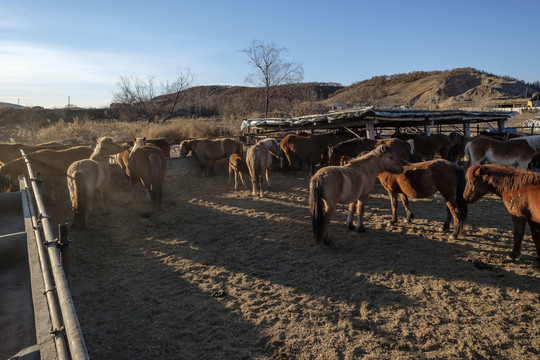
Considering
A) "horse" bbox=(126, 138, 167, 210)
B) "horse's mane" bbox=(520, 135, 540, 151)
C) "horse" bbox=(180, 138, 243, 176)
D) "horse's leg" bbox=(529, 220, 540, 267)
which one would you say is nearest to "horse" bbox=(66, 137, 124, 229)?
"horse" bbox=(126, 138, 167, 210)

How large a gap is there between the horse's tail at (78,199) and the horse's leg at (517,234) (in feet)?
26.1

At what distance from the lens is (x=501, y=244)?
5754mm

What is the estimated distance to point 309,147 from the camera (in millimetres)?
13086

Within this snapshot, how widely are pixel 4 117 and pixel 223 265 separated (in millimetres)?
37132

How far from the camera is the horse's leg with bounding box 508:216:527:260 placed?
486cm

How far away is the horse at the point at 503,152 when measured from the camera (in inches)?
439

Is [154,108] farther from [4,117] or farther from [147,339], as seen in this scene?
[147,339]

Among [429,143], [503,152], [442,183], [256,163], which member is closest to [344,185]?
[442,183]

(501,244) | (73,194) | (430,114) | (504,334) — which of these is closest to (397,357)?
(504,334)

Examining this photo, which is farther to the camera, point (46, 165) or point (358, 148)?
point (358, 148)

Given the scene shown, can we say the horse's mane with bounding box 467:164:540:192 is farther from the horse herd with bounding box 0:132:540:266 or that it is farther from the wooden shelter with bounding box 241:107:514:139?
the wooden shelter with bounding box 241:107:514:139

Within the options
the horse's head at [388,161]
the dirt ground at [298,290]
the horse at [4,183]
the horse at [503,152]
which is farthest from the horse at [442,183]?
the horse at [4,183]

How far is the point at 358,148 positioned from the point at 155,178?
6.88 metres

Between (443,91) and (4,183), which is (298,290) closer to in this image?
(4,183)
